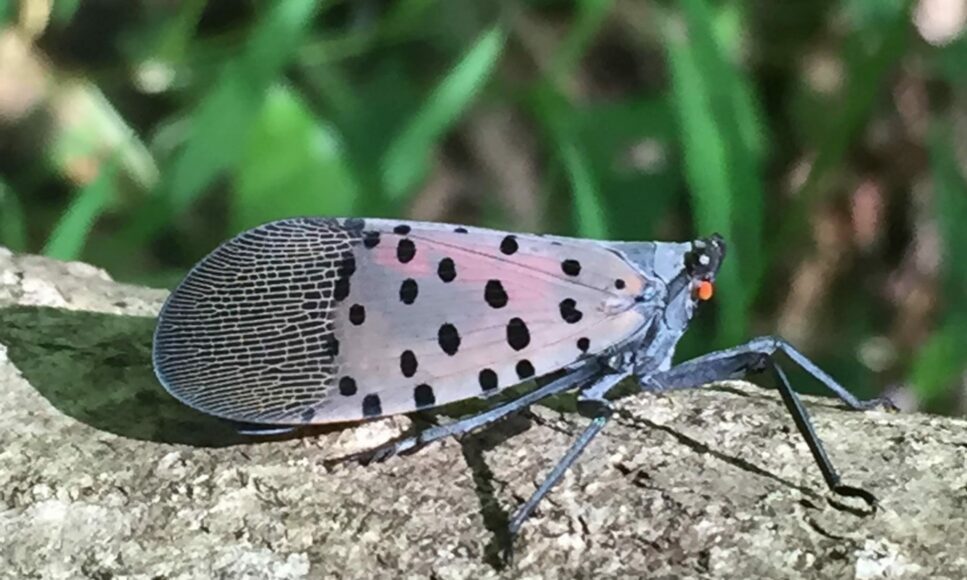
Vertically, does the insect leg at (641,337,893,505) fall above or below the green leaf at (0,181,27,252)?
below

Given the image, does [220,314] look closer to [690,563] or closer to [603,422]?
[603,422]

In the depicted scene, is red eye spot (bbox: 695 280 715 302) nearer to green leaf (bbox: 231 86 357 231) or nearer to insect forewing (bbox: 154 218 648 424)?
insect forewing (bbox: 154 218 648 424)

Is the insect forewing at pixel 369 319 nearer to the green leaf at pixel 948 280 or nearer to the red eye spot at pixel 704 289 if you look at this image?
the red eye spot at pixel 704 289

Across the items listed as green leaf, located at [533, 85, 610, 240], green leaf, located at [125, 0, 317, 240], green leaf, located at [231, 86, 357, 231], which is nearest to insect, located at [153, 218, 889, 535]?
green leaf, located at [533, 85, 610, 240]

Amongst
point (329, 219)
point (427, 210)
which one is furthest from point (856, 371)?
point (329, 219)

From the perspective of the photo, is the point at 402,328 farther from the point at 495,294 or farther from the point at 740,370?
the point at 740,370
